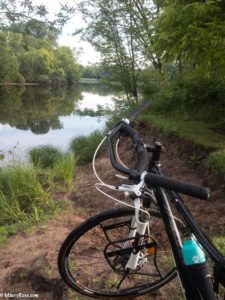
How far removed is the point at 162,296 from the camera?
241 cm

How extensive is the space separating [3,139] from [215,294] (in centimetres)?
1530

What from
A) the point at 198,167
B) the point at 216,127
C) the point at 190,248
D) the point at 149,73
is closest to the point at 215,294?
the point at 190,248

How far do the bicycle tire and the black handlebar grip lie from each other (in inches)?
22.9

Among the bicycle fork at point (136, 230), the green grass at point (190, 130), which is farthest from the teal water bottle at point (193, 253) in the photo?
the green grass at point (190, 130)

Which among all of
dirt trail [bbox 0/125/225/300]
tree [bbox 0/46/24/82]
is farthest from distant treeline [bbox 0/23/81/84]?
dirt trail [bbox 0/125/225/300]

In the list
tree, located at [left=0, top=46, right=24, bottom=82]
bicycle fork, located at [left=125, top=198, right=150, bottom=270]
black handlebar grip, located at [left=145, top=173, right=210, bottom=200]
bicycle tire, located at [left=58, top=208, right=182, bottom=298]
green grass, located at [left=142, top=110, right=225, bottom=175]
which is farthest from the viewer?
tree, located at [left=0, top=46, right=24, bottom=82]

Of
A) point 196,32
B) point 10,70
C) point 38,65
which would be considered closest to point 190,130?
point 196,32

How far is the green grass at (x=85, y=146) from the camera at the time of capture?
29.4 ft

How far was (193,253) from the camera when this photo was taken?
162cm

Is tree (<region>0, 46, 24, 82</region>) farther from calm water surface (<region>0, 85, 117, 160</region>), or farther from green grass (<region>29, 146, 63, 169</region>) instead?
green grass (<region>29, 146, 63, 169</region>)

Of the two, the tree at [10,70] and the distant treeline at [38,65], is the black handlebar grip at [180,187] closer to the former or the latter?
the tree at [10,70]

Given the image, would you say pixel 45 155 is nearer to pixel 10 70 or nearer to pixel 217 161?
pixel 217 161

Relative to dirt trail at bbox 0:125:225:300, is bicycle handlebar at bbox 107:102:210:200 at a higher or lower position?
higher

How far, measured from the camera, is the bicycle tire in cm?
209
